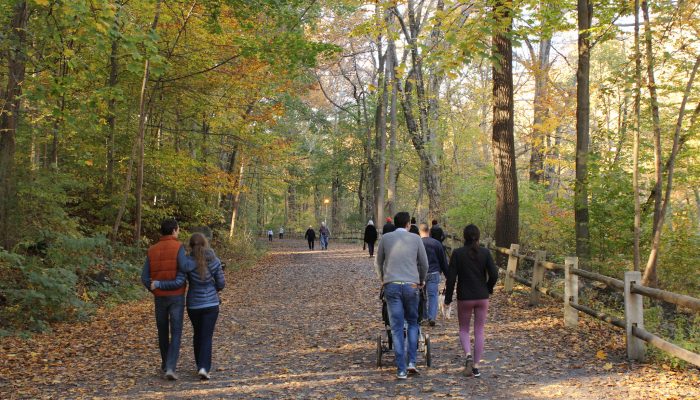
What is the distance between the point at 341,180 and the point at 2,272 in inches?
1689

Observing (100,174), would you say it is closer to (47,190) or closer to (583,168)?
(47,190)

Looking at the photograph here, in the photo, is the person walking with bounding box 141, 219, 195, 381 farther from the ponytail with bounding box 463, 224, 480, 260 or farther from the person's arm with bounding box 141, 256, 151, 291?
the ponytail with bounding box 463, 224, 480, 260

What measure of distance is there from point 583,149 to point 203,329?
9442mm

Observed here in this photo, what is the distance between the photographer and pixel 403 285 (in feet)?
21.9

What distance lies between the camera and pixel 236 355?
27.7 feet

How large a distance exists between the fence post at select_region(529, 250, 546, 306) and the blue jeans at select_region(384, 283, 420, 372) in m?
5.34

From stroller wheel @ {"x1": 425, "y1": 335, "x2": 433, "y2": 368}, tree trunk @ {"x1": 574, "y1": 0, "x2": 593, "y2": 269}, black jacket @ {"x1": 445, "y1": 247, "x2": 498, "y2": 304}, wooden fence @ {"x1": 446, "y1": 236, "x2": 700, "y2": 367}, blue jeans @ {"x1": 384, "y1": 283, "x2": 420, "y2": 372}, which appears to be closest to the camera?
wooden fence @ {"x1": 446, "y1": 236, "x2": 700, "y2": 367}

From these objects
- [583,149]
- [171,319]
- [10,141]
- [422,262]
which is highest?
[583,149]

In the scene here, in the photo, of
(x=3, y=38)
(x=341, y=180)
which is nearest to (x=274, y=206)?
(x=341, y=180)

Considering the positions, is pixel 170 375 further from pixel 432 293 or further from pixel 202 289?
pixel 432 293

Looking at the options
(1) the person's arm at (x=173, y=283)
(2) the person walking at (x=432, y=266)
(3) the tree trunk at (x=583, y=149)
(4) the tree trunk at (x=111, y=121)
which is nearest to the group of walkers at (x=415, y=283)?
(1) the person's arm at (x=173, y=283)

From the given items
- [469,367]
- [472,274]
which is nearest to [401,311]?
[472,274]

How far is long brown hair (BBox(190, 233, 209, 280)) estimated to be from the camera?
262 inches

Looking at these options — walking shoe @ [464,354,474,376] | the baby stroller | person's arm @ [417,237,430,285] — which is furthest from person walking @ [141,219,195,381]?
walking shoe @ [464,354,474,376]
